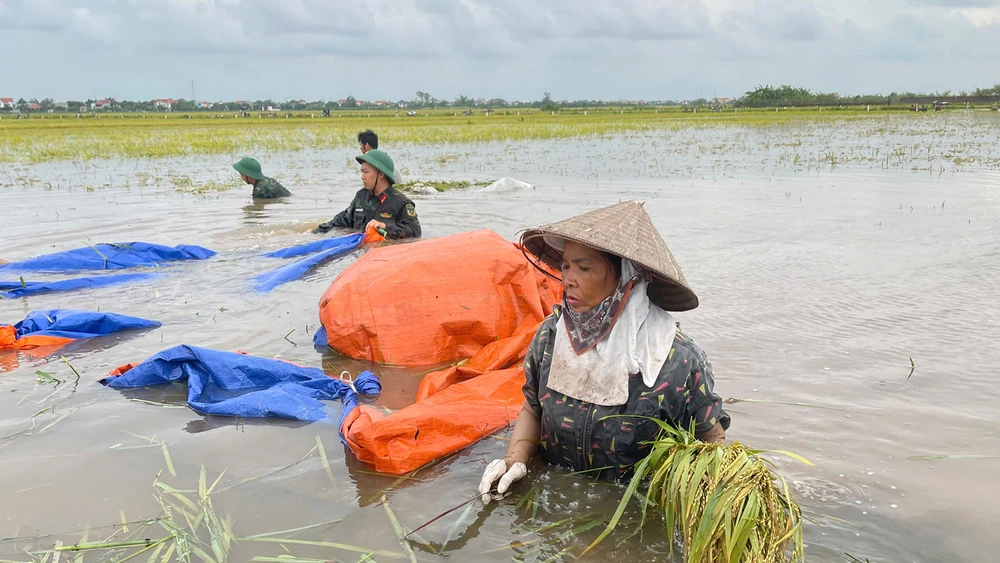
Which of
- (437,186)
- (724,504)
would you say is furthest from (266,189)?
(724,504)

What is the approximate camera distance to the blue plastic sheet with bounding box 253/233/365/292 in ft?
Answer: 17.8

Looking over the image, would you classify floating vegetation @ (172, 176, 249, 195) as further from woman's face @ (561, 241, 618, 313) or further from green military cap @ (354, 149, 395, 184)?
woman's face @ (561, 241, 618, 313)

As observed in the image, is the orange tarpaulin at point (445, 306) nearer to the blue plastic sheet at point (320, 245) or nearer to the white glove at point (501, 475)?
the white glove at point (501, 475)

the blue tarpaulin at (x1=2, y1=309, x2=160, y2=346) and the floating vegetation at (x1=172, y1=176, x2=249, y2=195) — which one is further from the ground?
the floating vegetation at (x1=172, y1=176, x2=249, y2=195)

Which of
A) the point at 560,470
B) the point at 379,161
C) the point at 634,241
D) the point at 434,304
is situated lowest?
the point at 560,470

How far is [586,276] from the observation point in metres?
2.23

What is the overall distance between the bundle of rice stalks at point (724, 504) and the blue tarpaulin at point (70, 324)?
333 cm

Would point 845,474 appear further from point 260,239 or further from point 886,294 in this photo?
point 260,239

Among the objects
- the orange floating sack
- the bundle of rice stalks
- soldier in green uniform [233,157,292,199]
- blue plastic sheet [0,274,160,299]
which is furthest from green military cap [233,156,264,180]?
the bundle of rice stalks

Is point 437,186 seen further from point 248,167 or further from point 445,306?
point 445,306

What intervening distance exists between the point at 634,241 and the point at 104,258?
16.6 feet

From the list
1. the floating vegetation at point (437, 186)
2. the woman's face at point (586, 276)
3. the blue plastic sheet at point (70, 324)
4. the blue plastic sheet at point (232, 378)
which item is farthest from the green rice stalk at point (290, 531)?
the floating vegetation at point (437, 186)

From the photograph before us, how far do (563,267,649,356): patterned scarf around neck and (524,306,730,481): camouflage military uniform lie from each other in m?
0.09

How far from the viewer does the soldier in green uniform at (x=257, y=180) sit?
9.60 meters
